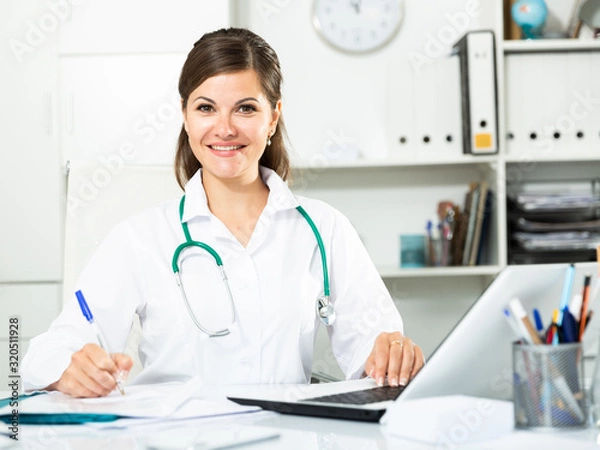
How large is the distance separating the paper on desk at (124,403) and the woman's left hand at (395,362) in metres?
0.28

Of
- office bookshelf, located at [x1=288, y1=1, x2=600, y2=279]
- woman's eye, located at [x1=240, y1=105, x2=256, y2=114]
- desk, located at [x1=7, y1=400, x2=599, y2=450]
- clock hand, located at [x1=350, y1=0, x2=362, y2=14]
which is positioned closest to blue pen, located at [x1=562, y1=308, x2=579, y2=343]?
desk, located at [x1=7, y1=400, x2=599, y2=450]

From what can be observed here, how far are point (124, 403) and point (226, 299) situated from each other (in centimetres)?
43

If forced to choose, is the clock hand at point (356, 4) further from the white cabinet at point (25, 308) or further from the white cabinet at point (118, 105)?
the white cabinet at point (25, 308)

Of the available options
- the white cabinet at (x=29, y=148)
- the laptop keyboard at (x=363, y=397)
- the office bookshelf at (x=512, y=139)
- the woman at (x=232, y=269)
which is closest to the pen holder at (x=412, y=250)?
the office bookshelf at (x=512, y=139)

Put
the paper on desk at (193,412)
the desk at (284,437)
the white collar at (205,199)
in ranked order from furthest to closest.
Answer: the white collar at (205,199), the paper on desk at (193,412), the desk at (284,437)

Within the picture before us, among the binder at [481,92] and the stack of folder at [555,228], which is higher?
the binder at [481,92]

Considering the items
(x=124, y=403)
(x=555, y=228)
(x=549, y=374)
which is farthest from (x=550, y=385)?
(x=555, y=228)

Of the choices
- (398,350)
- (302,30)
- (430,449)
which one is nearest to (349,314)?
(398,350)

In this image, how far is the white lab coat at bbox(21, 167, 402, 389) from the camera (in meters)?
1.50

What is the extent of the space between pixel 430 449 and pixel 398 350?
41 cm

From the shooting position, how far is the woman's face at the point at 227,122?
1.61 m

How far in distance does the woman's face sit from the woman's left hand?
50 centimetres

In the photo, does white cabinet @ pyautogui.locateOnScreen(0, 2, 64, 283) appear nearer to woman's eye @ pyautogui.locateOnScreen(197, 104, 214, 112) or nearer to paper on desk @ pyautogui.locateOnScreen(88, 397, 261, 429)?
woman's eye @ pyautogui.locateOnScreen(197, 104, 214, 112)

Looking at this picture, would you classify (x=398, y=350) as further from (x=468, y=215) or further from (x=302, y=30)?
(x=302, y=30)
